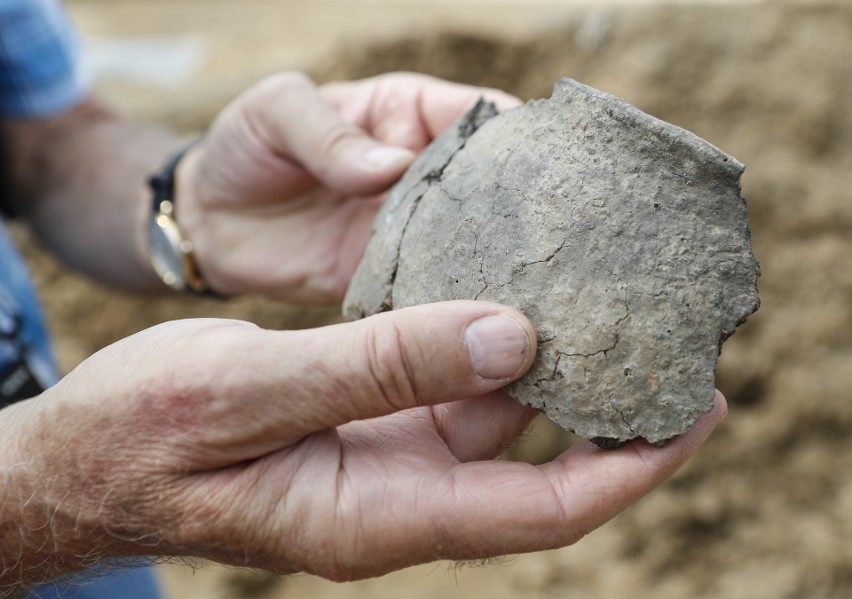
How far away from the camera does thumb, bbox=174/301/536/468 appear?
1.42 meters

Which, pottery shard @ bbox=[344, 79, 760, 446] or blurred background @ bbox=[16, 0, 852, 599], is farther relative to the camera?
blurred background @ bbox=[16, 0, 852, 599]

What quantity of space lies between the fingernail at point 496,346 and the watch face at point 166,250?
1.48 m

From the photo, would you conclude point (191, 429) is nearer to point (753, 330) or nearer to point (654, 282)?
point (654, 282)

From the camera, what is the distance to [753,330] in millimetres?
3529

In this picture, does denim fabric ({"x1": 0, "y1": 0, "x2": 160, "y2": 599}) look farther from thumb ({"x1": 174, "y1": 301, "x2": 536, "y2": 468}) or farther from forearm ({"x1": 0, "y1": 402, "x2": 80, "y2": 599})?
thumb ({"x1": 174, "y1": 301, "x2": 536, "y2": 468})

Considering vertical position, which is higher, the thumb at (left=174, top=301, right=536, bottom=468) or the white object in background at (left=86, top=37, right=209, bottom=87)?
the thumb at (left=174, top=301, right=536, bottom=468)

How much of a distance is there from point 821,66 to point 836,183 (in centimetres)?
52

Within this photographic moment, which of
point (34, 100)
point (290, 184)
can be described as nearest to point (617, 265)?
point (290, 184)

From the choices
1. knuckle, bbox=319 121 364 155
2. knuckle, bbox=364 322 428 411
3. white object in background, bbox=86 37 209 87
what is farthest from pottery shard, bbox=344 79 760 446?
white object in background, bbox=86 37 209 87

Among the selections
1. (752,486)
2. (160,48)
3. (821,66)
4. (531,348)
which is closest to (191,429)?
(531,348)

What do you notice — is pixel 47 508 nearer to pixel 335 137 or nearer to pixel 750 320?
pixel 335 137

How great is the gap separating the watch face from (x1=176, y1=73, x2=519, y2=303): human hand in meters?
0.05

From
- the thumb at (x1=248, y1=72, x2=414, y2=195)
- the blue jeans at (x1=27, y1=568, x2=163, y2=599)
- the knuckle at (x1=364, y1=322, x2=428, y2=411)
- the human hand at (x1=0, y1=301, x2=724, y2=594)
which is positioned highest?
the thumb at (x1=248, y1=72, x2=414, y2=195)

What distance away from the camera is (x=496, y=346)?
1474 mm
